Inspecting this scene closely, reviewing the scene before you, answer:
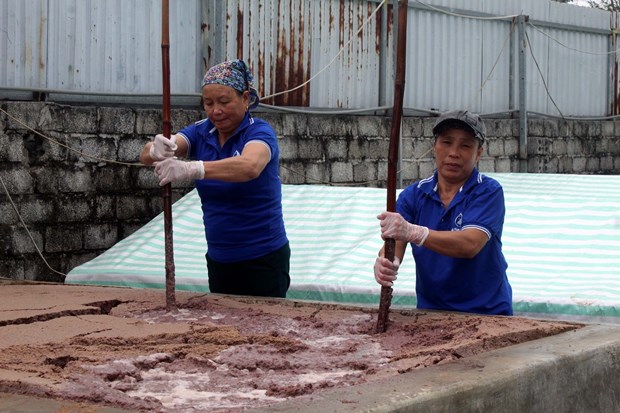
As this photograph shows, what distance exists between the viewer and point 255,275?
4754 millimetres

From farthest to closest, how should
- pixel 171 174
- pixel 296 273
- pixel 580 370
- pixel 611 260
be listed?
pixel 296 273 → pixel 611 260 → pixel 171 174 → pixel 580 370

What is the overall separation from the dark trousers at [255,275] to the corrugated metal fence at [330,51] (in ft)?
9.81

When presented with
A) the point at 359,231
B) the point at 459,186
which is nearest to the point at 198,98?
the point at 359,231

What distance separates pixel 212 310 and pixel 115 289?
2.57ft

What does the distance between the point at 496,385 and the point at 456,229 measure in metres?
0.99

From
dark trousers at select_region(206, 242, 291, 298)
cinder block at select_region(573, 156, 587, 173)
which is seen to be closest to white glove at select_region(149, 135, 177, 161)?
dark trousers at select_region(206, 242, 291, 298)

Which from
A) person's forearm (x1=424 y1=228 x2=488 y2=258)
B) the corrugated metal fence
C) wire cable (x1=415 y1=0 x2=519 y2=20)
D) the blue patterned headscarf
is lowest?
person's forearm (x1=424 y1=228 x2=488 y2=258)

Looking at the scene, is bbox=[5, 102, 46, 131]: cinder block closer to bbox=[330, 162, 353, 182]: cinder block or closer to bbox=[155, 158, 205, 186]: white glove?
bbox=[155, 158, 205, 186]: white glove

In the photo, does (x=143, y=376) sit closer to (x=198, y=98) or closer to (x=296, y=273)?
(x=296, y=273)

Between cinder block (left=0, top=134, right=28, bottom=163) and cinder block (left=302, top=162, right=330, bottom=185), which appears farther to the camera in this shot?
cinder block (left=302, top=162, right=330, bottom=185)

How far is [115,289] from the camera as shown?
5.03m

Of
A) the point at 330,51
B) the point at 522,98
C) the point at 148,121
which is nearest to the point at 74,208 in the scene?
the point at 148,121

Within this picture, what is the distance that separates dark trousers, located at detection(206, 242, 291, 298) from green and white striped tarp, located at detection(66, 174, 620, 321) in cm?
142

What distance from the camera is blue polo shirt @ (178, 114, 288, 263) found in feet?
15.1
